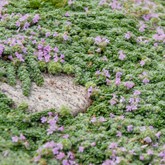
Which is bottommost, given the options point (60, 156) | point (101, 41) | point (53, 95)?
point (60, 156)

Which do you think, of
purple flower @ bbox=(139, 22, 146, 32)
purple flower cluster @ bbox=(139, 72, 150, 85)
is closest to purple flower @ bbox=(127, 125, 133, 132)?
purple flower cluster @ bbox=(139, 72, 150, 85)

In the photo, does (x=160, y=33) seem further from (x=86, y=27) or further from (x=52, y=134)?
(x=52, y=134)

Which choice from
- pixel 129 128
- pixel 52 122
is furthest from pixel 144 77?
pixel 52 122

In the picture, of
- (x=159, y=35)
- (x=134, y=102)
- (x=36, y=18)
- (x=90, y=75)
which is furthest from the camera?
(x=159, y=35)

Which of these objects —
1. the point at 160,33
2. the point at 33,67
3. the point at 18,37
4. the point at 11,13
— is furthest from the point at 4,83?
the point at 160,33

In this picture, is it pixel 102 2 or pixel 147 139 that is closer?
pixel 147 139

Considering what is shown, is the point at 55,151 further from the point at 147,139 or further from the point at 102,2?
the point at 102,2

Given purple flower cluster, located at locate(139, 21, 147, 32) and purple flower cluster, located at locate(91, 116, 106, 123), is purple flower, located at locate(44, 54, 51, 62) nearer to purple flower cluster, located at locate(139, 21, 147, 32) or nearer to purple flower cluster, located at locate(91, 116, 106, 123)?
purple flower cluster, located at locate(91, 116, 106, 123)

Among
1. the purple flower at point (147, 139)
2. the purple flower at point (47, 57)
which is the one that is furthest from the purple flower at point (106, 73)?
the purple flower at point (147, 139)
